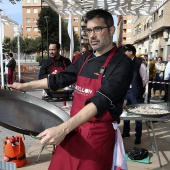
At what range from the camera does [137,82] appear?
4246 mm

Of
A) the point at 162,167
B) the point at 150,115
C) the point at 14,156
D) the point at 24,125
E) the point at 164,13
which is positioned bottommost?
the point at 162,167

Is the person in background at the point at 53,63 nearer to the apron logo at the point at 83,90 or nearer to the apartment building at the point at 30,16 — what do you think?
the apron logo at the point at 83,90

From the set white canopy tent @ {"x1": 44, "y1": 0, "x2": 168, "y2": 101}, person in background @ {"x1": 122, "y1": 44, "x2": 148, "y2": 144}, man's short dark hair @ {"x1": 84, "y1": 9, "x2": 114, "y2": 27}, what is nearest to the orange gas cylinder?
person in background @ {"x1": 122, "y1": 44, "x2": 148, "y2": 144}

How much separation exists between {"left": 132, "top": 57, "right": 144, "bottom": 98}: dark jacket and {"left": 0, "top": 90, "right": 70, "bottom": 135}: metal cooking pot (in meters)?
2.86

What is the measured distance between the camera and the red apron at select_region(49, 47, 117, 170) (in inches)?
57.1

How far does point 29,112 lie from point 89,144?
0.45 metres

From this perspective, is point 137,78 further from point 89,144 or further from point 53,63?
point 89,144

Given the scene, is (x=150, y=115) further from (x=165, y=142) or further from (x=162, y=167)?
(x=165, y=142)

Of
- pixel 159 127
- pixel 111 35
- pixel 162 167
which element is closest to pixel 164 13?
pixel 159 127

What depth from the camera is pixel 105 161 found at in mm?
1539

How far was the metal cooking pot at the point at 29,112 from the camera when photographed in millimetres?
1384

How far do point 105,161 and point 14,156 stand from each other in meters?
2.14

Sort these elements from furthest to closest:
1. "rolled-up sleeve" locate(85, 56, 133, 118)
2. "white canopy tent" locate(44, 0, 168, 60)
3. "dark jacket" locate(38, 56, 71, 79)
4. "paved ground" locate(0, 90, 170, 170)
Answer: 1. "white canopy tent" locate(44, 0, 168, 60)
2. "dark jacket" locate(38, 56, 71, 79)
3. "paved ground" locate(0, 90, 170, 170)
4. "rolled-up sleeve" locate(85, 56, 133, 118)

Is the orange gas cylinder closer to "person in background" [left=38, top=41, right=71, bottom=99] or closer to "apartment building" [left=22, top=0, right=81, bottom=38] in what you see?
"person in background" [left=38, top=41, right=71, bottom=99]
